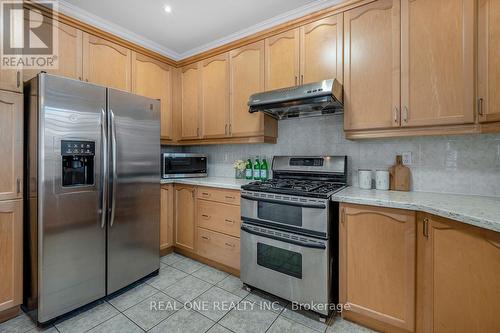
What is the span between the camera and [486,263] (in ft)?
3.73

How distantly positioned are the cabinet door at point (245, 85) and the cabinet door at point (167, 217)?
3.46 ft

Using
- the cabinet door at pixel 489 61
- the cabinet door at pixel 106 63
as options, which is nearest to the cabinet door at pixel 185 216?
the cabinet door at pixel 106 63

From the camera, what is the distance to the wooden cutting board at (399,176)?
73.1 inches

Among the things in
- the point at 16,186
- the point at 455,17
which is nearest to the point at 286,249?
the point at 455,17

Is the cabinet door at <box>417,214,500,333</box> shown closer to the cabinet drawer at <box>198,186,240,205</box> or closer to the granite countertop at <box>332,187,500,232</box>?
the granite countertop at <box>332,187,500,232</box>

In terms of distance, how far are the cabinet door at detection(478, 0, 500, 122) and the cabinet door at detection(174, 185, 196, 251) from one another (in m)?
2.48

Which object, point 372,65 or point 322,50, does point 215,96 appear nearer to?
point 322,50

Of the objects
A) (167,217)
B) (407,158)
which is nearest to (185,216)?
(167,217)

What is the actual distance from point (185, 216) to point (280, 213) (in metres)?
1.34

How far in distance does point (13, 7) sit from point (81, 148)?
3.98ft

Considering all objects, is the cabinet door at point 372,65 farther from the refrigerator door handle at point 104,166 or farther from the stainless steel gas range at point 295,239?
the refrigerator door handle at point 104,166

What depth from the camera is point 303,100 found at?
1855 mm

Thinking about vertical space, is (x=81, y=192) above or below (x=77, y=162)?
below

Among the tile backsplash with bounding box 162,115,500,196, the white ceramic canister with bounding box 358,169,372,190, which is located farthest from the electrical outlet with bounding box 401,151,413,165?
the white ceramic canister with bounding box 358,169,372,190
